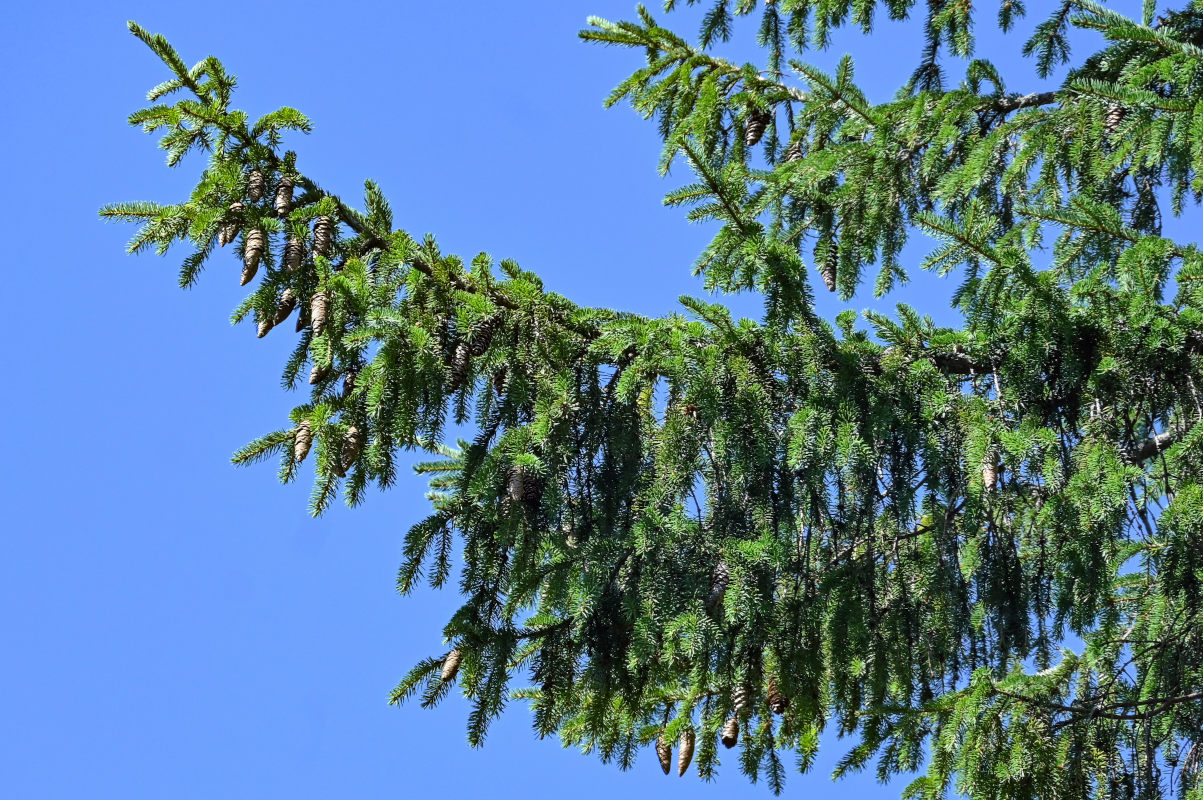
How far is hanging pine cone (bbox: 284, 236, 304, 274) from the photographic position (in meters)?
3.75

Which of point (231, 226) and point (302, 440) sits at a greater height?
point (231, 226)

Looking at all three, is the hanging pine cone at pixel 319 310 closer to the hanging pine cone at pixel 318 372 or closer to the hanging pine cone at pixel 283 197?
the hanging pine cone at pixel 318 372

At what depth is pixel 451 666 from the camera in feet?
12.5

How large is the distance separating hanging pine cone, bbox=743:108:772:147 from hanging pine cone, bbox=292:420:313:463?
3.53m

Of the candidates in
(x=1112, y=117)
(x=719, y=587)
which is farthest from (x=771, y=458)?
(x=1112, y=117)

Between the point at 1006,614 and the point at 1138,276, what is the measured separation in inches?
47.5

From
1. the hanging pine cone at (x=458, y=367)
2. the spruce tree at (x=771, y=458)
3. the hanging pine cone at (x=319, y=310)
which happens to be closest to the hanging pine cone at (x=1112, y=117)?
the spruce tree at (x=771, y=458)

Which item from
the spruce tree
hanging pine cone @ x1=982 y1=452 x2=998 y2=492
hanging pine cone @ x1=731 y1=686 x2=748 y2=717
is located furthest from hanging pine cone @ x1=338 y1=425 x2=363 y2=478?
hanging pine cone @ x1=982 y1=452 x2=998 y2=492

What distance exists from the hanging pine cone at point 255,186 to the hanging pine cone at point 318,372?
0.60 m

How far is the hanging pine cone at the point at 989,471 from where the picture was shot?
3.83 meters

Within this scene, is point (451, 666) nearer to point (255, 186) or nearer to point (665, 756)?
point (665, 756)

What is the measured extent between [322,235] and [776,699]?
2.14 meters

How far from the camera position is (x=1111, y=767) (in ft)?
15.1

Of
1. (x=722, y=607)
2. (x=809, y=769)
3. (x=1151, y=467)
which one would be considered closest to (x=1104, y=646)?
(x=1151, y=467)
